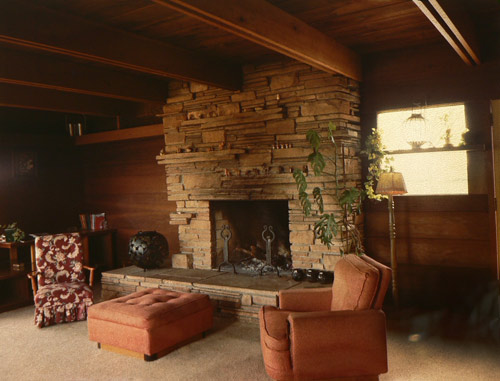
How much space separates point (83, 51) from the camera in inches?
124

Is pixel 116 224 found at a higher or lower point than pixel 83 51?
lower

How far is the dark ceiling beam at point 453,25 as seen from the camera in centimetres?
254

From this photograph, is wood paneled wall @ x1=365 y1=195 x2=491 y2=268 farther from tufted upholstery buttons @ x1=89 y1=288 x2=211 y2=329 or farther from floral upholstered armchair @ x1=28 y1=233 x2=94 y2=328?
floral upholstered armchair @ x1=28 y1=233 x2=94 y2=328

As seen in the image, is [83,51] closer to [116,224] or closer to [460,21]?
[460,21]

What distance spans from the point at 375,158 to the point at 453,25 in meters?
1.63

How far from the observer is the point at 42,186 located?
6277 millimetres

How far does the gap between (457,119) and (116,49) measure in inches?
117

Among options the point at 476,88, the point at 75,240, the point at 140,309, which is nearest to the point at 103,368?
the point at 140,309

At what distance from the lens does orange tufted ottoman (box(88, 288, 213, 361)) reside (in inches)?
132

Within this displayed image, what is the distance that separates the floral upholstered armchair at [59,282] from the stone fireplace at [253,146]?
1106 millimetres

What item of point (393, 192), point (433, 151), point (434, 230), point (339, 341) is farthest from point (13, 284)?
point (433, 151)

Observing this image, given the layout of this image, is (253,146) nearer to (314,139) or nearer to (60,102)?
(314,139)

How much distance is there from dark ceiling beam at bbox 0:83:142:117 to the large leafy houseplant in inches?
110

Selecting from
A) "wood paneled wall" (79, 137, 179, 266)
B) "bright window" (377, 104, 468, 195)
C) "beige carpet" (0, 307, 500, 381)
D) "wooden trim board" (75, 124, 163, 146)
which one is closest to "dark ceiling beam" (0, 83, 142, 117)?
"wooden trim board" (75, 124, 163, 146)
